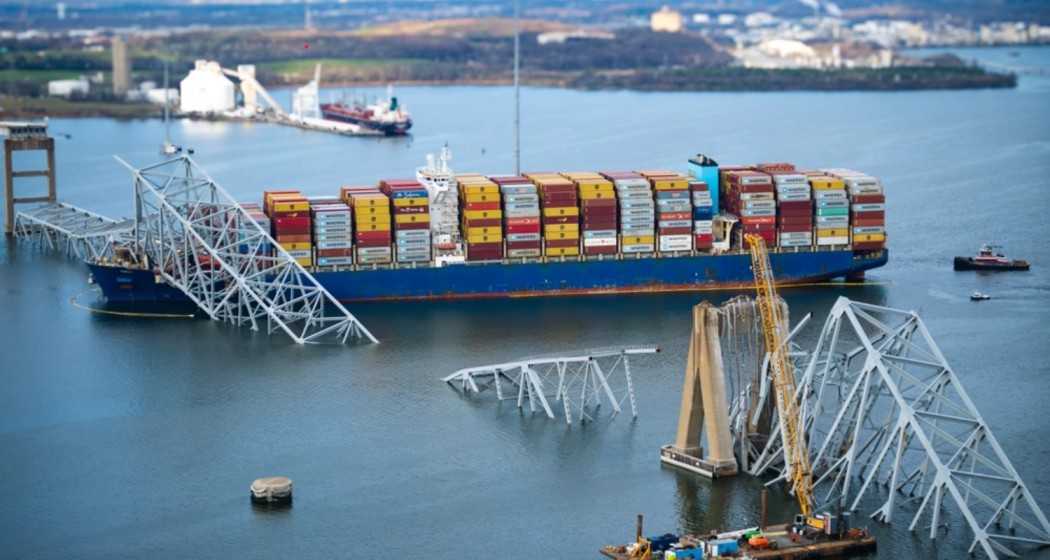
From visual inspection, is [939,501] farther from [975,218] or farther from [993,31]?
[993,31]

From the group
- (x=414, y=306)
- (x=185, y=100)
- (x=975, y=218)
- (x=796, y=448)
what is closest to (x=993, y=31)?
(x=185, y=100)

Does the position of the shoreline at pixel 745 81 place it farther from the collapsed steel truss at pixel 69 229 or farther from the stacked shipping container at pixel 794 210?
the stacked shipping container at pixel 794 210

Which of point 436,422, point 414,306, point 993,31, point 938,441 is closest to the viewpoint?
point 938,441

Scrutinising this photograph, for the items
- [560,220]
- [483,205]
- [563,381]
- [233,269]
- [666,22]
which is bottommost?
[563,381]

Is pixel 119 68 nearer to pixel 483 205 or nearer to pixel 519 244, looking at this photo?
pixel 483 205

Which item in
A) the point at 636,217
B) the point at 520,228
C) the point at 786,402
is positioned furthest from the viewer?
the point at 636,217

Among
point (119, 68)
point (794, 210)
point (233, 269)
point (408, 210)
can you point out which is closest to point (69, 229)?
point (233, 269)

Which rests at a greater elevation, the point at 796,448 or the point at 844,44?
the point at 844,44

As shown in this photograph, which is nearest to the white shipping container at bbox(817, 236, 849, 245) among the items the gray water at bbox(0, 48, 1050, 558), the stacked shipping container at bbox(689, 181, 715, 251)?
the gray water at bbox(0, 48, 1050, 558)
